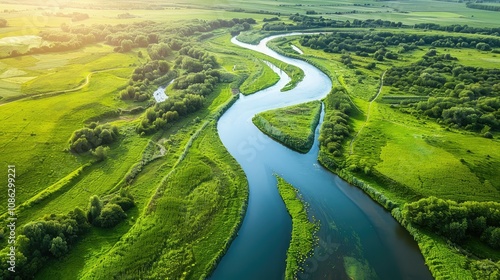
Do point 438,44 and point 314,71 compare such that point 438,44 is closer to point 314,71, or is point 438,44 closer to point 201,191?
point 314,71

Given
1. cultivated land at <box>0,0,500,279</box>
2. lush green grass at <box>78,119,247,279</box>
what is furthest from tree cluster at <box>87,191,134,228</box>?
lush green grass at <box>78,119,247,279</box>

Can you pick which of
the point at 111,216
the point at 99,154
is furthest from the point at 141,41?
the point at 111,216

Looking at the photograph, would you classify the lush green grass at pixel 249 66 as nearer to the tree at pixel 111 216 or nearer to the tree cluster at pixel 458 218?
the tree at pixel 111 216

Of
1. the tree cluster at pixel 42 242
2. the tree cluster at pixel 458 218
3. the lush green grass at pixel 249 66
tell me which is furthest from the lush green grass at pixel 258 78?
the tree cluster at pixel 42 242

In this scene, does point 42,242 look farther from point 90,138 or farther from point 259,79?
point 259,79

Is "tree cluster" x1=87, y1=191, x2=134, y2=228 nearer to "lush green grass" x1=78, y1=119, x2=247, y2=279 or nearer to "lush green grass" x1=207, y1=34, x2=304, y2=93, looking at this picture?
"lush green grass" x1=78, y1=119, x2=247, y2=279

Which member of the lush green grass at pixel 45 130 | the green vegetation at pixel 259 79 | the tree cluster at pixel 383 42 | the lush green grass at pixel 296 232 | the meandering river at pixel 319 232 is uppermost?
the tree cluster at pixel 383 42

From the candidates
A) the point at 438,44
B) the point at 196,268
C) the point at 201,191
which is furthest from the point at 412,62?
the point at 196,268
